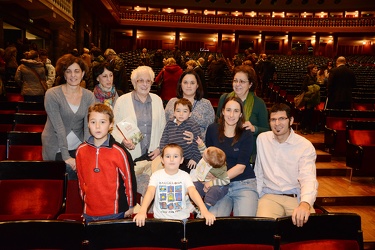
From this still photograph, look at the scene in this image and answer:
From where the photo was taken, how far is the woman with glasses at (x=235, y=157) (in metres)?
2.75

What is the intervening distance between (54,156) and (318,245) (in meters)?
2.12

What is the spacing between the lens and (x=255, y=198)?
2752 mm

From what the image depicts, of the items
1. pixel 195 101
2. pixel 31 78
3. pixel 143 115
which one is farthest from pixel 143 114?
pixel 31 78

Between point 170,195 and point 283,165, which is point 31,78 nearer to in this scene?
point 170,195

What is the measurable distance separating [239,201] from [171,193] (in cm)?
68

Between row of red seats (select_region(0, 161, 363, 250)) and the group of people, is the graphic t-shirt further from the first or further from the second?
row of red seats (select_region(0, 161, 363, 250))

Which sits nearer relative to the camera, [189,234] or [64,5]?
[189,234]

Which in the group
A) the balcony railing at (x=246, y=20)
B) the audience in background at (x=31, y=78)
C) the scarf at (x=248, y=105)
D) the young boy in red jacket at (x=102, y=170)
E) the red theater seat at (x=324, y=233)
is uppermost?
the balcony railing at (x=246, y=20)

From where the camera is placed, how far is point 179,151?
91.6 inches

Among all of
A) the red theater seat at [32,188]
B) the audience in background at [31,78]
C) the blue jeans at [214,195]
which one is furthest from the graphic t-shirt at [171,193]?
the audience in background at [31,78]

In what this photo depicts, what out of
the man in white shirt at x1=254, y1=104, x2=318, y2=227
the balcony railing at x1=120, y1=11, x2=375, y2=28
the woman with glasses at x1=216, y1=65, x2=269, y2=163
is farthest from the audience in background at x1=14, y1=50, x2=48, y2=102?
the balcony railing at x1=120, y1=11, x2=375, y2=28

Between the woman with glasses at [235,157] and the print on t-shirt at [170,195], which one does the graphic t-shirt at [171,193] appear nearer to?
the print on t-shirt at [170,195]

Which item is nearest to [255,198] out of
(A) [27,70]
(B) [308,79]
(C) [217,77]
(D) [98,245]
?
(D) [98,245]

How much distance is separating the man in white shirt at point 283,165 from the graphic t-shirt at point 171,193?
658 millimetres
